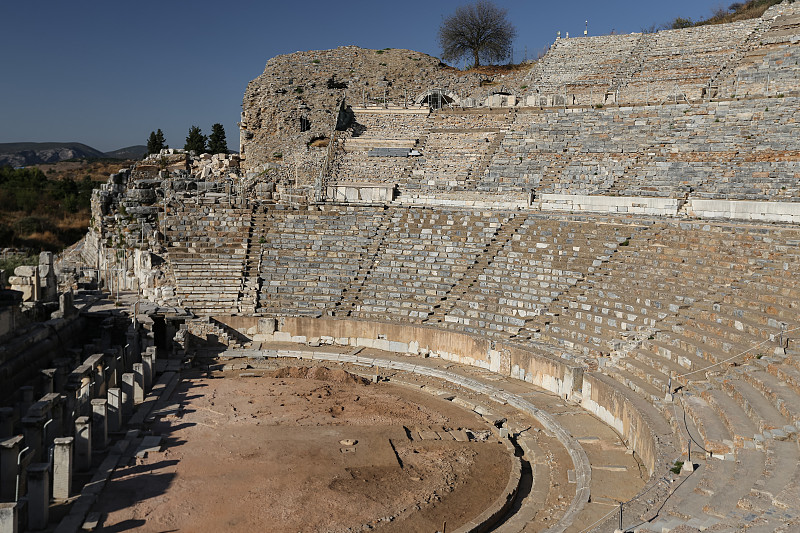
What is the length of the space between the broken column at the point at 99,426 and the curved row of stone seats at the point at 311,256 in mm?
7912

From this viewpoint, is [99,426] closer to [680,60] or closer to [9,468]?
[9,468]

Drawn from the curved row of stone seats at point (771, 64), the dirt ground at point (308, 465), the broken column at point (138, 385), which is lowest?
the dirt ground at point (308, 465)

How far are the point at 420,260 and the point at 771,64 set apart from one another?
48.0 feet

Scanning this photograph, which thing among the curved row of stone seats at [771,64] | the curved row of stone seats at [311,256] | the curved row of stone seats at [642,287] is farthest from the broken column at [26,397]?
the curved row of stone seats at [771,64]

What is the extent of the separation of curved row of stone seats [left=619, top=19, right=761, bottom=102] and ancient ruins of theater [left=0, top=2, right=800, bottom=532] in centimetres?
16

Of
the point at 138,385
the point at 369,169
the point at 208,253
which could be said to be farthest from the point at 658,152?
the point at 138,385

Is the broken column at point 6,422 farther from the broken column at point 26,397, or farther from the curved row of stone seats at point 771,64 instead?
the curved row of stone seats at point 771,64

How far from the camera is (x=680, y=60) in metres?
29.5

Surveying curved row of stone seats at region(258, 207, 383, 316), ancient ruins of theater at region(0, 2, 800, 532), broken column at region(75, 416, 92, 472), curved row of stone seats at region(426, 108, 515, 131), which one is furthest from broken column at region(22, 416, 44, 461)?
curved row of stone seats at region(426, 108, 515, 131)

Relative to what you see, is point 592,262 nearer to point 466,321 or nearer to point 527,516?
point 466,321

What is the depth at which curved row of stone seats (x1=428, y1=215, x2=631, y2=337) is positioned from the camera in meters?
17.9

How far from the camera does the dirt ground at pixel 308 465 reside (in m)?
9.97

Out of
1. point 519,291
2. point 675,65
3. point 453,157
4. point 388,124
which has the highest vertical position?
point 675,65

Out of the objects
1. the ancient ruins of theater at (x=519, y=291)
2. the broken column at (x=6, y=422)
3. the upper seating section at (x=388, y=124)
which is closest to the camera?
the ancient ruins of theater at (x=519, y=291)
